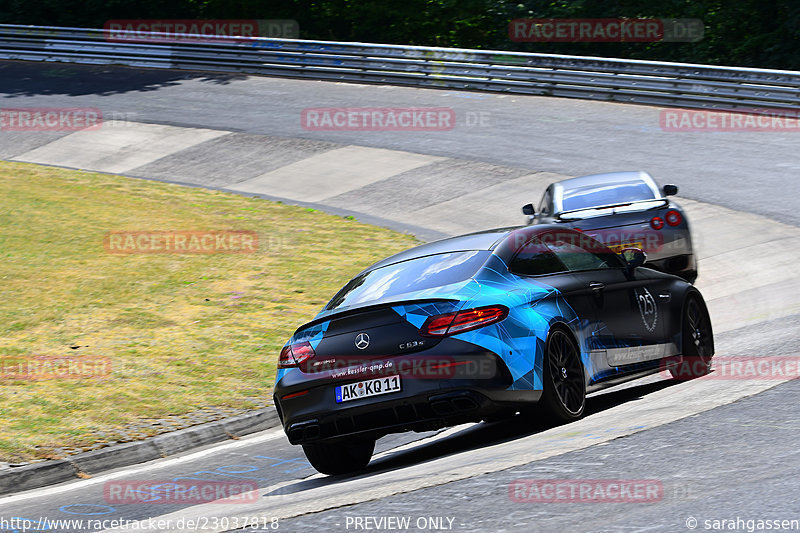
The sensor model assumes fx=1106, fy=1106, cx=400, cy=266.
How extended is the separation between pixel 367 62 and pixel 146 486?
23.2 metres

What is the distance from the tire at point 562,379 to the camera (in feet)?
23.7

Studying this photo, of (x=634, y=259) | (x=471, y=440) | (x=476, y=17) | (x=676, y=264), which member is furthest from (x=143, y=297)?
(x=476, y=17)

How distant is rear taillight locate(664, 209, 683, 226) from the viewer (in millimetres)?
13141

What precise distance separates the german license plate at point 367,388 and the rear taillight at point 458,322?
372mm

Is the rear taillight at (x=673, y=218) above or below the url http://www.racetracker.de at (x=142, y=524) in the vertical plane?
above

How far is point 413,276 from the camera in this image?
302 inches

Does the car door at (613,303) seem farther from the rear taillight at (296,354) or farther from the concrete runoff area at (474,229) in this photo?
the rear taillight at (296,354)

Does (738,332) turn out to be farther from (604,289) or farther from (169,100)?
(169,100)

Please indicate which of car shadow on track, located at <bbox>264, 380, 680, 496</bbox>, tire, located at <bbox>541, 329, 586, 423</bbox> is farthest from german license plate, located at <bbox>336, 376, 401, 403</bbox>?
tire, located at <bbox>541, 329, 586, 423</bbox>

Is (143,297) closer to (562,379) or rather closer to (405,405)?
(405,405)

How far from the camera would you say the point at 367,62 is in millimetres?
29844

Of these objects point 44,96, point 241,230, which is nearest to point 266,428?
point 241,230

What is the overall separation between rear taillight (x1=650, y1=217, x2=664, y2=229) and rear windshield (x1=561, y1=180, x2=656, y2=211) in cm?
61

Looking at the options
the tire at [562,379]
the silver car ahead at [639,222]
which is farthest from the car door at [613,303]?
the silver car ahead at [639,222]
